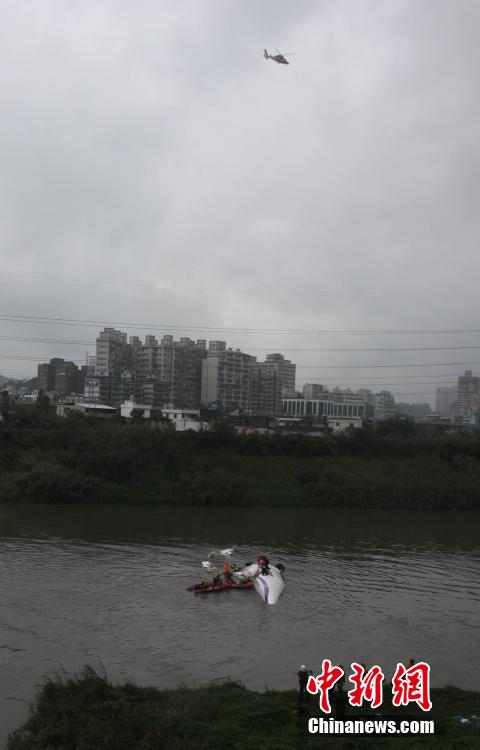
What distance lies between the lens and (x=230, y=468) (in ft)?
144

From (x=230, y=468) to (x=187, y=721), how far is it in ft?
113

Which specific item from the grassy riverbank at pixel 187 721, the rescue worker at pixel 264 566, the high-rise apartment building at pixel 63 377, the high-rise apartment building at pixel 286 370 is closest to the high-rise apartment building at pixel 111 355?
the high-rise apartment building at pixel 63 377

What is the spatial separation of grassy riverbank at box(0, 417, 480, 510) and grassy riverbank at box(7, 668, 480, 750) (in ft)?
88.2

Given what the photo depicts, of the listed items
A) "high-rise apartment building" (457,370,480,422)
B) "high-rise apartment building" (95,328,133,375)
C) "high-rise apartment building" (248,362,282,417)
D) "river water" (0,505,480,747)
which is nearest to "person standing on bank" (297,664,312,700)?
"river water" (0,505,480,747)

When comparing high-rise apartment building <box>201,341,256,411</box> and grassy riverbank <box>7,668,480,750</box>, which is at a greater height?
high-rise apartment building <box>201,341,256,411</box>

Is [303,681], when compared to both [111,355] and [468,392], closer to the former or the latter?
[111,355]

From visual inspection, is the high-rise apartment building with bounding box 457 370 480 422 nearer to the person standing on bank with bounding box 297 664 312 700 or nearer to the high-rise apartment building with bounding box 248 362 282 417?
the high-rise apartment building with bounding box 248 362 282 417

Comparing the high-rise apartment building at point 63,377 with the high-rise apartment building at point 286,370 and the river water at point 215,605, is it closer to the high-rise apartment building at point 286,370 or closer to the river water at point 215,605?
the high-rise apartment building at point 286,370

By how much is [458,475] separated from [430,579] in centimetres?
2347

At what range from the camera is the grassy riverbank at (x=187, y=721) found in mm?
9047

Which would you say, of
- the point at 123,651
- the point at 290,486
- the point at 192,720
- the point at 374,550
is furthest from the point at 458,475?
the point at 192,720

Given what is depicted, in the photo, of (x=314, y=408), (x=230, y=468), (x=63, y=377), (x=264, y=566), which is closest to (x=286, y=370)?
(x=314, y=408)

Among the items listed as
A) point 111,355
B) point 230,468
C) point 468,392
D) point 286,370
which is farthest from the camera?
point 468,392

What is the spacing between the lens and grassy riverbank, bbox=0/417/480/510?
127 feet
